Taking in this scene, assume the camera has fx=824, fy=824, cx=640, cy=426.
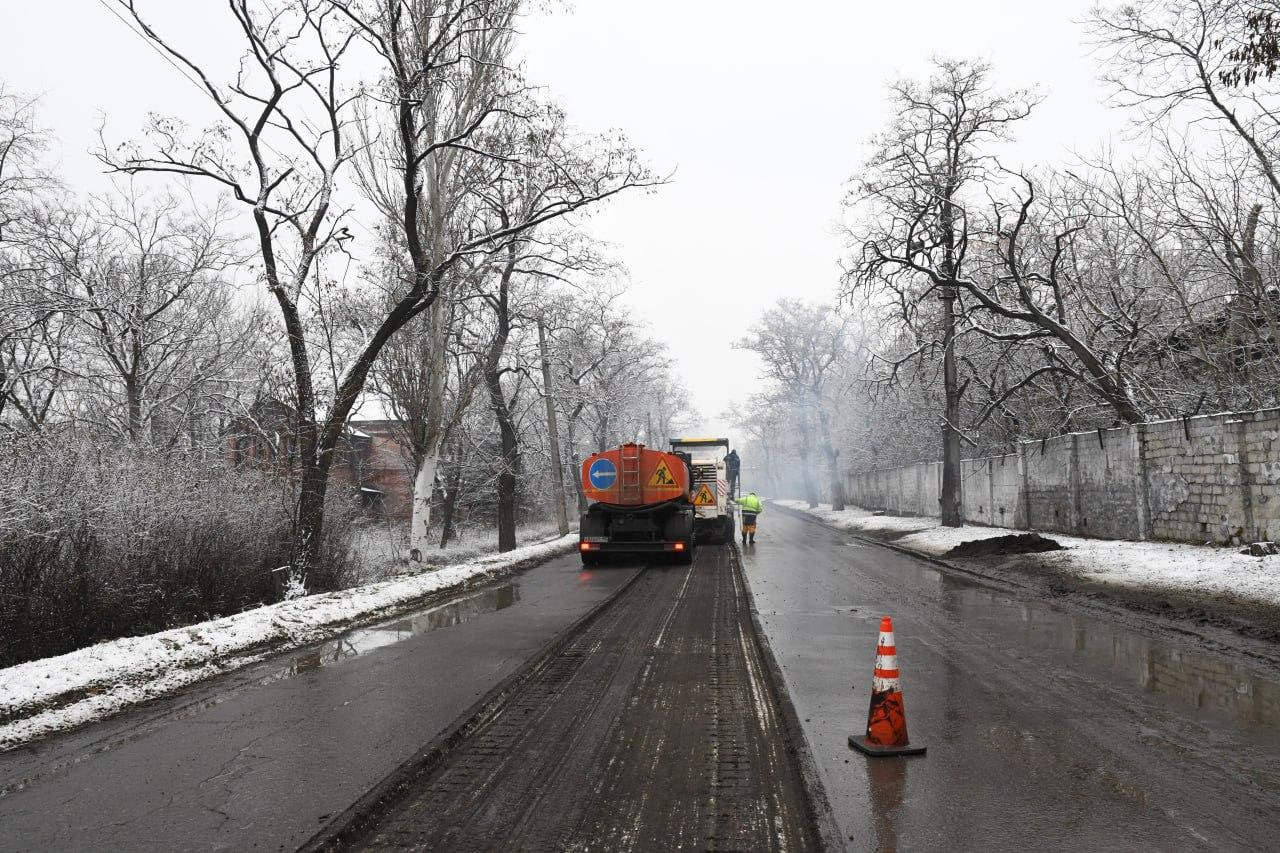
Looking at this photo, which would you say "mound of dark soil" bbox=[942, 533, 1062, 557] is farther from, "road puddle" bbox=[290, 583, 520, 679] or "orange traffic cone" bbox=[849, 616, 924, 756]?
"orange traffic cone" bbox=[849, 616, 924, 756]

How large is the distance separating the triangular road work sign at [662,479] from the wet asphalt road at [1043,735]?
8.83 meters

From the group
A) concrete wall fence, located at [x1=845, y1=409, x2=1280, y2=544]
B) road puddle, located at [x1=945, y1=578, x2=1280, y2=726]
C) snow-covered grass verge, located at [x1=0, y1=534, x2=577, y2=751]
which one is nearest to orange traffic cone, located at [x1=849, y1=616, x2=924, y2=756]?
road puddle, located at [x1=945, y1=578, x2=1280, y2=726]

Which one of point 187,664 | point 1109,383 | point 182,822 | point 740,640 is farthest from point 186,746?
point 1109,383

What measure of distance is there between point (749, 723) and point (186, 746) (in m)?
3.74

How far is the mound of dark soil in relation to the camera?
1719cm

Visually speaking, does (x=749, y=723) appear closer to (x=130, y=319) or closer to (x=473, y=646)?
(x=473, y=646)

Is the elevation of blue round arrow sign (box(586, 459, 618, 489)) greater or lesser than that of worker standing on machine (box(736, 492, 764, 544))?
greater

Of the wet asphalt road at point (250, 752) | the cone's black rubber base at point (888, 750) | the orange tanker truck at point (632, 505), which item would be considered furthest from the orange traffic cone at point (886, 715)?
the orange tanker truck at point (632, 505)

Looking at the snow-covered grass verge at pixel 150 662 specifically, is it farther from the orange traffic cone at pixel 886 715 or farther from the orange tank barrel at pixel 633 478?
the orange tank barrel at pixel 633 478

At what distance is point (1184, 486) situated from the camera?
14867mm

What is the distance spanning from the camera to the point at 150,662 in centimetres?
752

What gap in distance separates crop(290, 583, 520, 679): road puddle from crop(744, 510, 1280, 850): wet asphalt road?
417 centimetres

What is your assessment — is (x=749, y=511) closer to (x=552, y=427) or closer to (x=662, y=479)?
(x=662, y=479)

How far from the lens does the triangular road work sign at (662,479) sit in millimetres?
19281
